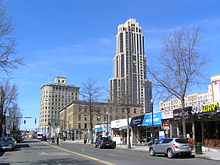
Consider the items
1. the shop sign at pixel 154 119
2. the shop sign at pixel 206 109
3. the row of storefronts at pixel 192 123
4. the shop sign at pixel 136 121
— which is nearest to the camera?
the shop sign at pixel 206 109

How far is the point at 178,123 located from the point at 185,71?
9.10m

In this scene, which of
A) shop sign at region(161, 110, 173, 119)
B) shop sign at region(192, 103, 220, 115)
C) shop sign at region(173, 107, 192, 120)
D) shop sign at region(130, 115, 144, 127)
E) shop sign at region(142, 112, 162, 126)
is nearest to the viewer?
shop sign at region(192, 103, 220, 115)

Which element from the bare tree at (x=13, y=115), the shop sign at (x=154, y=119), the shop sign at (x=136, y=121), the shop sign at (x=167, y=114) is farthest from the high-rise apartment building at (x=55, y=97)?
the shop sign at (x=167, y=114)

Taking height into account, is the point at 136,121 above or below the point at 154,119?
below

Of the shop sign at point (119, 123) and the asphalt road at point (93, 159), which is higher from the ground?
the shop sign at point (119, 123)

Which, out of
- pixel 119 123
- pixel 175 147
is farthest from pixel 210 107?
pixel 119 123

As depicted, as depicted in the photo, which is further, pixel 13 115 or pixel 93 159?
pixel 13 115

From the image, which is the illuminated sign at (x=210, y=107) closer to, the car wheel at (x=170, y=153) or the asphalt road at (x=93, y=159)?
the asphalt road at (x=93, y=159)

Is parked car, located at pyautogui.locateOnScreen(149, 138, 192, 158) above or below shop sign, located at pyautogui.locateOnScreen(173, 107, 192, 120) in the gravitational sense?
below

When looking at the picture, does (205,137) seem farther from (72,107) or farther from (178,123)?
(72,107)

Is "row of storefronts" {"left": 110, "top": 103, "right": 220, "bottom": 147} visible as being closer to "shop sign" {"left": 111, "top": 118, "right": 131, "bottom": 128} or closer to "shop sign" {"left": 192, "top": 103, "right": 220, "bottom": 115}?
"shop sign" {"left": 192, "top": 103, "right": 220, "bottom": 115}

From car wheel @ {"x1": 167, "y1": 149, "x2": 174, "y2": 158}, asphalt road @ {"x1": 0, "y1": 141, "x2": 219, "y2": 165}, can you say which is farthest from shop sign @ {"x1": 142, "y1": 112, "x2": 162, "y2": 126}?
car wheel @ {"x1": 167, "y1": 149, "x2": 174, "y2": 158}

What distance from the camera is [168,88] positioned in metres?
28.6

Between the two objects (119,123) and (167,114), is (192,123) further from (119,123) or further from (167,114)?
(119,123)
